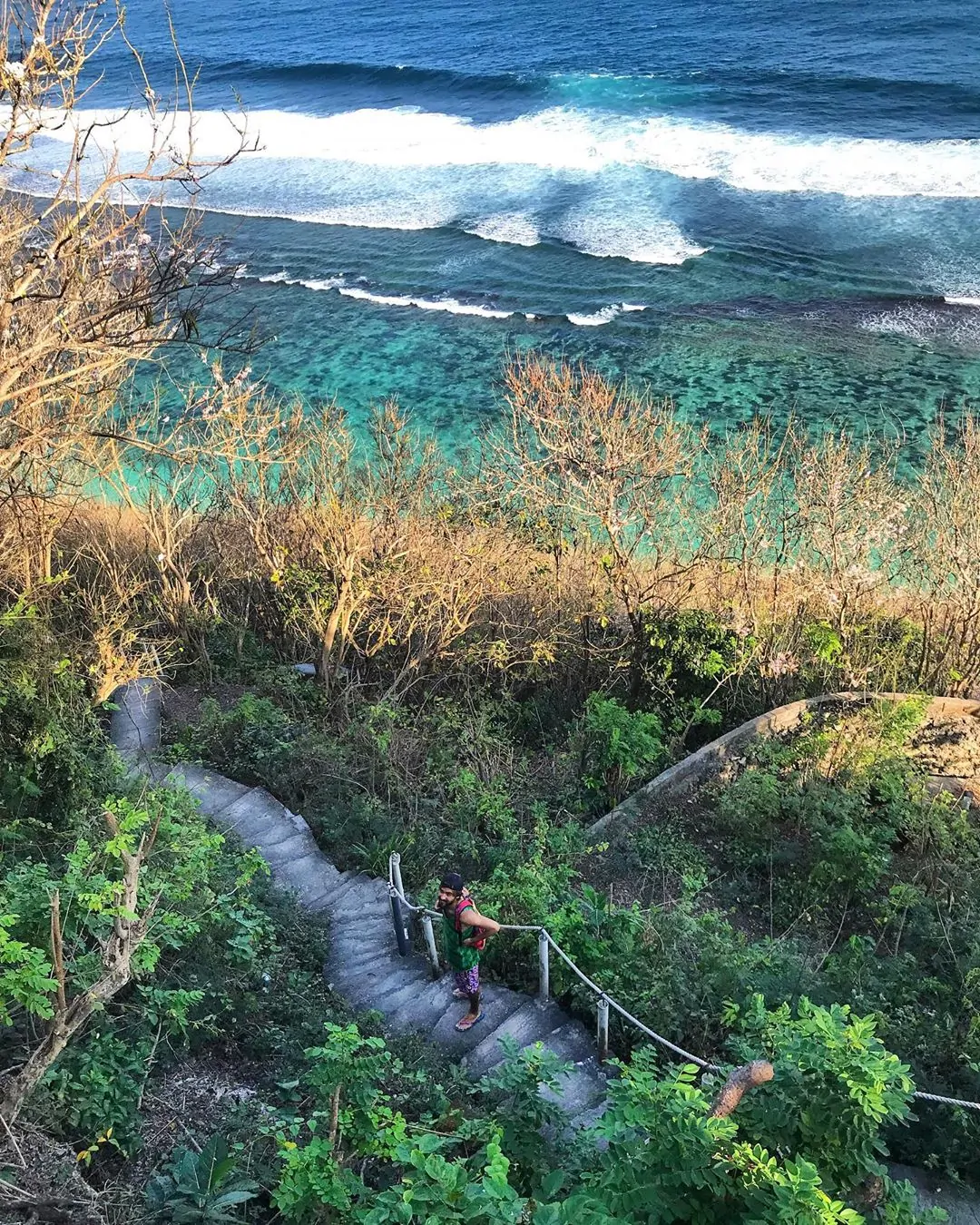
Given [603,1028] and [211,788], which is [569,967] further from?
[211,788]

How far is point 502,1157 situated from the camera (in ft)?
18.1

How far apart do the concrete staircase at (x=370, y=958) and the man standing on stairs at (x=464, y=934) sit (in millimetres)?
275

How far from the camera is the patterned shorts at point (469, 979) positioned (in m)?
9.05

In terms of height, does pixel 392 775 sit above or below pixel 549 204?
below

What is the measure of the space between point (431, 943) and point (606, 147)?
36.3 meters

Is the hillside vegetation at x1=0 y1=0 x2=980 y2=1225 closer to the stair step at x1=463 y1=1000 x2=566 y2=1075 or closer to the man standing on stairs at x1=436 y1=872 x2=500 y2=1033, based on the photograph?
the stair step at x1=463 y1=1000 x2=566 y2=1075

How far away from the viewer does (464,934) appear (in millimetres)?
8883

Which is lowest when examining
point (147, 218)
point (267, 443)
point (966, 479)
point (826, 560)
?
point (826, 560)

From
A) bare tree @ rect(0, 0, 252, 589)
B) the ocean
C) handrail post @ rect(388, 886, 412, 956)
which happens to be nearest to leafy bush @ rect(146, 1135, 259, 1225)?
handrail post @ rect(388, 886, 412, 956)

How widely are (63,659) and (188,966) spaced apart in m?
4.22

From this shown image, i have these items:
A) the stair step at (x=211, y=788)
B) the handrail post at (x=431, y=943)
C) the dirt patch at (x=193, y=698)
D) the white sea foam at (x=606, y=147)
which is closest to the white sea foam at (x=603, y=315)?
the white sea foam at (x=606, y=147)

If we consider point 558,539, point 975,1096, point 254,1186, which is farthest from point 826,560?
point 254,1186

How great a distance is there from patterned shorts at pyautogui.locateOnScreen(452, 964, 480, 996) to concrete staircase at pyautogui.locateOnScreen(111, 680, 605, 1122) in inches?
11.1

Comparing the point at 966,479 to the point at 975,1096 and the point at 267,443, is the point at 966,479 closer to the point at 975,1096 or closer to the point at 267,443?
the point at 975,1096
